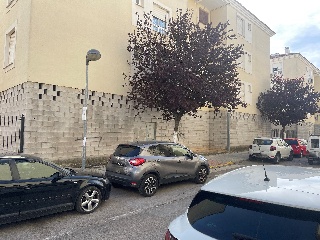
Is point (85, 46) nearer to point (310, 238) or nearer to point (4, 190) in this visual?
point (4, 190)

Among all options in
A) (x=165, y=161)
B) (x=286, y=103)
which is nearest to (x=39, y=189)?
(x=165, y=161)

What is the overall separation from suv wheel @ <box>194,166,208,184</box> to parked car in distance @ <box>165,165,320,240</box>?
20.1 feet

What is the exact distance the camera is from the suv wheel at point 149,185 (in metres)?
7.03

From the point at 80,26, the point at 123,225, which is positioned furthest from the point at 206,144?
the point at 123,225

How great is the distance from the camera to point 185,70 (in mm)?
12047

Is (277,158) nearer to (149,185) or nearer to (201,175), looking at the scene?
(201,175)

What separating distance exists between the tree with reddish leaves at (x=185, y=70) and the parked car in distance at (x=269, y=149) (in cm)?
377

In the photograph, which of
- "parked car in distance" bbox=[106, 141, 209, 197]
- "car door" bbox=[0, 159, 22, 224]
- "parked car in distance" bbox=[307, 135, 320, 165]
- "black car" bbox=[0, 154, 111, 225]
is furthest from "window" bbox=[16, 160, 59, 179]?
"parked car in distance" bbox=[307, 135, 320, 165]

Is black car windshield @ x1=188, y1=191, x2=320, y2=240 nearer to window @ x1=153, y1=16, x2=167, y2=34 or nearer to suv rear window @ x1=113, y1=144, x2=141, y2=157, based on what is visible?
suv rear window @ x1=113, y1=144, x2=141, y2=157

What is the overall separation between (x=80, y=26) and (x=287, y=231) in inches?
525

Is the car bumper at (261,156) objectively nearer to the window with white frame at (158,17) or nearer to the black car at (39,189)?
the window with white frame at (158,17)

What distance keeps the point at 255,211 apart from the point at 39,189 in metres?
4.50

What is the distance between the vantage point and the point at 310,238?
70.3 inches

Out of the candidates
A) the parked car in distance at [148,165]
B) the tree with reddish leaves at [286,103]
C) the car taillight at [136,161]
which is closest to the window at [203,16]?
the tree with reddish leaves at [286,103]
